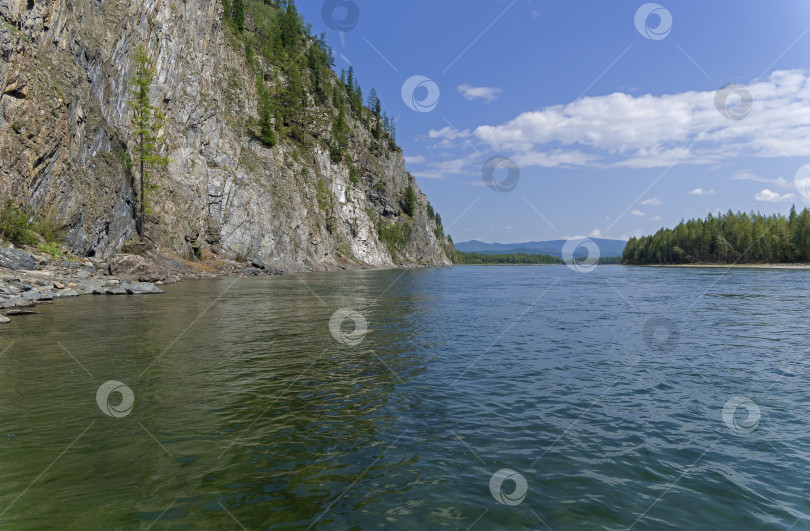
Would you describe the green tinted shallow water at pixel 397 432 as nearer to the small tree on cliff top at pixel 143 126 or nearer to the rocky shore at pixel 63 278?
the rocky shore at pixel 63 278

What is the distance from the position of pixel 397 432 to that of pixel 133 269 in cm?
4600

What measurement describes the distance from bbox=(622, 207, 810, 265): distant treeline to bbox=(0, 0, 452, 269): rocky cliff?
11513cm

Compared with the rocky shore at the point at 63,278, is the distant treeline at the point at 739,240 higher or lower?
higher

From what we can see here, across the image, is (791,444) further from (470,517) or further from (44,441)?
(44,441)

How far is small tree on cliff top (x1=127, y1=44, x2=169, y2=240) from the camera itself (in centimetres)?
5956

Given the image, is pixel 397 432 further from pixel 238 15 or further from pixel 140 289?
pixel 238 15

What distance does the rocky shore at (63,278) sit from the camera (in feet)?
92.8

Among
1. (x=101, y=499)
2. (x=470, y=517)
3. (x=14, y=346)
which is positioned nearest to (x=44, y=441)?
(x=101, y=499)

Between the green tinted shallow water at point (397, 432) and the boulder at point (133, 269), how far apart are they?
1060 inches

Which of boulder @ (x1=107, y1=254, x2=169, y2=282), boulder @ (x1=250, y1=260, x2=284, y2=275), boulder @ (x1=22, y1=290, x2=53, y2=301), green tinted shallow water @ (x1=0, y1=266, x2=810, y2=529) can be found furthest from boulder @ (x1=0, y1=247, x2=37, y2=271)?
boulder @ (x1=250, y1=260, x2=284, y2=275)

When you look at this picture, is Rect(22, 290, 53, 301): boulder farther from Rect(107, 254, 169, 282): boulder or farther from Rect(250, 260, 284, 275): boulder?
Rect(250, 260, 284, 275): boulder

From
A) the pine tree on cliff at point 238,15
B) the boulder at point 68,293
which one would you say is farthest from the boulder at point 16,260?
the pine tree on cliff at point 238,15

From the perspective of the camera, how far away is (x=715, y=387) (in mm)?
12641

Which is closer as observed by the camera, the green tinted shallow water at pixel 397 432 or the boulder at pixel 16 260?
the green tinted shallow water at pixel 397 432
